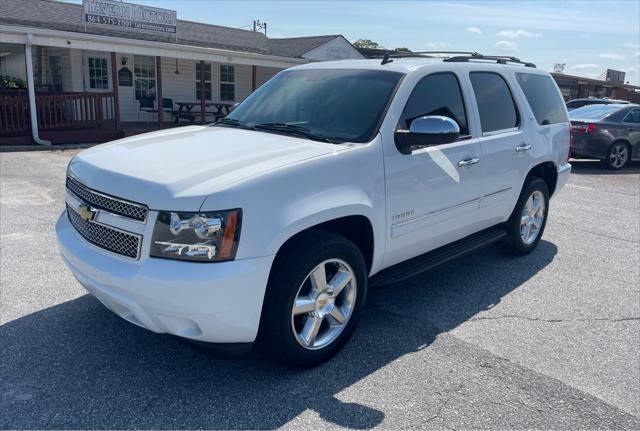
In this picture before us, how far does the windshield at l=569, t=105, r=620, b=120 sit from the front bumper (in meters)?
12.5

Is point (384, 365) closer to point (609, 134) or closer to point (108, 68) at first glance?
point (609, 134)

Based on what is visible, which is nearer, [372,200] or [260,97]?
[372,200]

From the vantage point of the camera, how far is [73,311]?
4.03 m

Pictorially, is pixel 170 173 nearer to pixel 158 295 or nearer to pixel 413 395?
pixel 158 295

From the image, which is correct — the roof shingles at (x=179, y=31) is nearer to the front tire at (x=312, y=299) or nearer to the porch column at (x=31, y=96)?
the porch column at (x=31, y=96)

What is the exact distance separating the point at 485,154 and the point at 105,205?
307 centimetres

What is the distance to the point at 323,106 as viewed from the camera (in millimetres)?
4020

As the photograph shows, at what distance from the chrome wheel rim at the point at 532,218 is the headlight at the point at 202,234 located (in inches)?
145

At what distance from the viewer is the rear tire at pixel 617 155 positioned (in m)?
12.8

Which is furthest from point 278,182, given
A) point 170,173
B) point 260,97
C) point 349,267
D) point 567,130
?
point 567,130

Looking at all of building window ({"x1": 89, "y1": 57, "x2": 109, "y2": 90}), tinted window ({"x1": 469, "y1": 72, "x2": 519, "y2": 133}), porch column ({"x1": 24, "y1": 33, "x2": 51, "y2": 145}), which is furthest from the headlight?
building window ({"x1": 89, "y1": 57, "x2": 109, "y2": 90})

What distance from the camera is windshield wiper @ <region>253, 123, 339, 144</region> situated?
3.60m

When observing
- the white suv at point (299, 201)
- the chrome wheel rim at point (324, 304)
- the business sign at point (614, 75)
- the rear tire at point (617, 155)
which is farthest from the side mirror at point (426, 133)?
the business sign at point (614, 75)

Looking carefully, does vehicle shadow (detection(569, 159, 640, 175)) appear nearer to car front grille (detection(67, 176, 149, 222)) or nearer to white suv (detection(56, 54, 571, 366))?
white suv (detection(56, 54, 571, 366))
